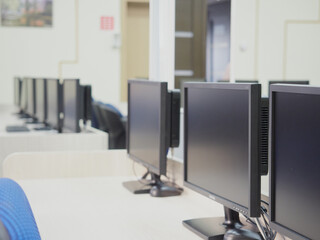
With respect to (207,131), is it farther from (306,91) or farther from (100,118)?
(100,118)

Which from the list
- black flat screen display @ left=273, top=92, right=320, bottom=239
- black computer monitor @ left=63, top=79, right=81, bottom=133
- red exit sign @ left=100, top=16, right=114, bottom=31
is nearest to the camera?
black flat screen display @ left=273, top=92, right=320, bottom=239

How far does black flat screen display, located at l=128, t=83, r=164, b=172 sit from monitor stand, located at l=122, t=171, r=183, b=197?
0.44 ft

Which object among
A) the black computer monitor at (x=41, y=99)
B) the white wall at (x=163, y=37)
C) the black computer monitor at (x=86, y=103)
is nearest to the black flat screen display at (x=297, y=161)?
the white wall at (x=163, y=37)

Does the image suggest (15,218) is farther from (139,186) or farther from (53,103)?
(53,103)

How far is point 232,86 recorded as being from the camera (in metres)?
1.65

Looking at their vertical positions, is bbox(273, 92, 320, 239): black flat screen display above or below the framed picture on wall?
below

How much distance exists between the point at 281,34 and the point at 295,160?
20.9 ft

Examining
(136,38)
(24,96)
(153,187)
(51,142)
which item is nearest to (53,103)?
(51,142)

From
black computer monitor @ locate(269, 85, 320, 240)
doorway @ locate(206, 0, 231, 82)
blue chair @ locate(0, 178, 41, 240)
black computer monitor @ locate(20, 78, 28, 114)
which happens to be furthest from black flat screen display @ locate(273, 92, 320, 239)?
doorway @ locate(206, 0, 231, 82)

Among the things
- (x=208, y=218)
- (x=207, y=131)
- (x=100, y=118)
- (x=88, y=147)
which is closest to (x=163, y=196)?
(x=208, y=218)

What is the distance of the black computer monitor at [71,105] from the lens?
3.95 meters

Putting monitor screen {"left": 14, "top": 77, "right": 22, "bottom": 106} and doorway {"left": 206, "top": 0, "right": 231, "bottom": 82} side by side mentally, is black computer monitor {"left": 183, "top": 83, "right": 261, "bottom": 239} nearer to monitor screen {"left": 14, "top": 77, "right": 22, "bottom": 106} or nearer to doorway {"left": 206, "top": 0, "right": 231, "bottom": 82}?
doorway {"left": 206, "top": 0, "right": 231, "bottom": 82}

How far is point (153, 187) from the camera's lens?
248 centimetres

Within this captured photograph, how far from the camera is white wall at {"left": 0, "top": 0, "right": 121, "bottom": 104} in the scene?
782 cm
